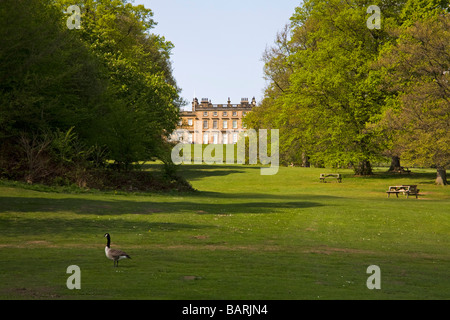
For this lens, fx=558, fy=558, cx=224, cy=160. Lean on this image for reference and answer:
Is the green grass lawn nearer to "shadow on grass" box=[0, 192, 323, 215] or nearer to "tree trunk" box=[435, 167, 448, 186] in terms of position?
"shadow on grass" box=[0, 192, 323, 215]

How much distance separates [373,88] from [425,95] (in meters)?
11.6

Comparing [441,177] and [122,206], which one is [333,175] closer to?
[441,177]

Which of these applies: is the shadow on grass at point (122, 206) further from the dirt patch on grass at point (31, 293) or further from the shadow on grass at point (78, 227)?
the dirt patch on grass at point (31, 293)

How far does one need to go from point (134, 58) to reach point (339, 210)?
4186 centimetres

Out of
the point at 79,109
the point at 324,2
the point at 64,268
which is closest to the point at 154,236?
the point at 64,268

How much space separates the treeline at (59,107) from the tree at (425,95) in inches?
748

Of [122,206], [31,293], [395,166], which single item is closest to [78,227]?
[122,206]

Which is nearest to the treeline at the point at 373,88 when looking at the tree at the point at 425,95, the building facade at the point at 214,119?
the tree at the point at 425,95

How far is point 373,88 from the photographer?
54.7m

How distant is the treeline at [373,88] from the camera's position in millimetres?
42875

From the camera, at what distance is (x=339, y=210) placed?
30.7 m

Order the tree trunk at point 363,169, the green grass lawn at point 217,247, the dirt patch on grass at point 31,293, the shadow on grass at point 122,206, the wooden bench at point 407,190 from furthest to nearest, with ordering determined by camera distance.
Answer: the tree trunk at point 363,169 → the wooden bench at point 407,190 → the shadow on grass at point 122,206 → the green grass lawn at point 217,247 → the dirt patch on grass at point 31,293

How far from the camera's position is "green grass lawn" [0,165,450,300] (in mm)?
10930
